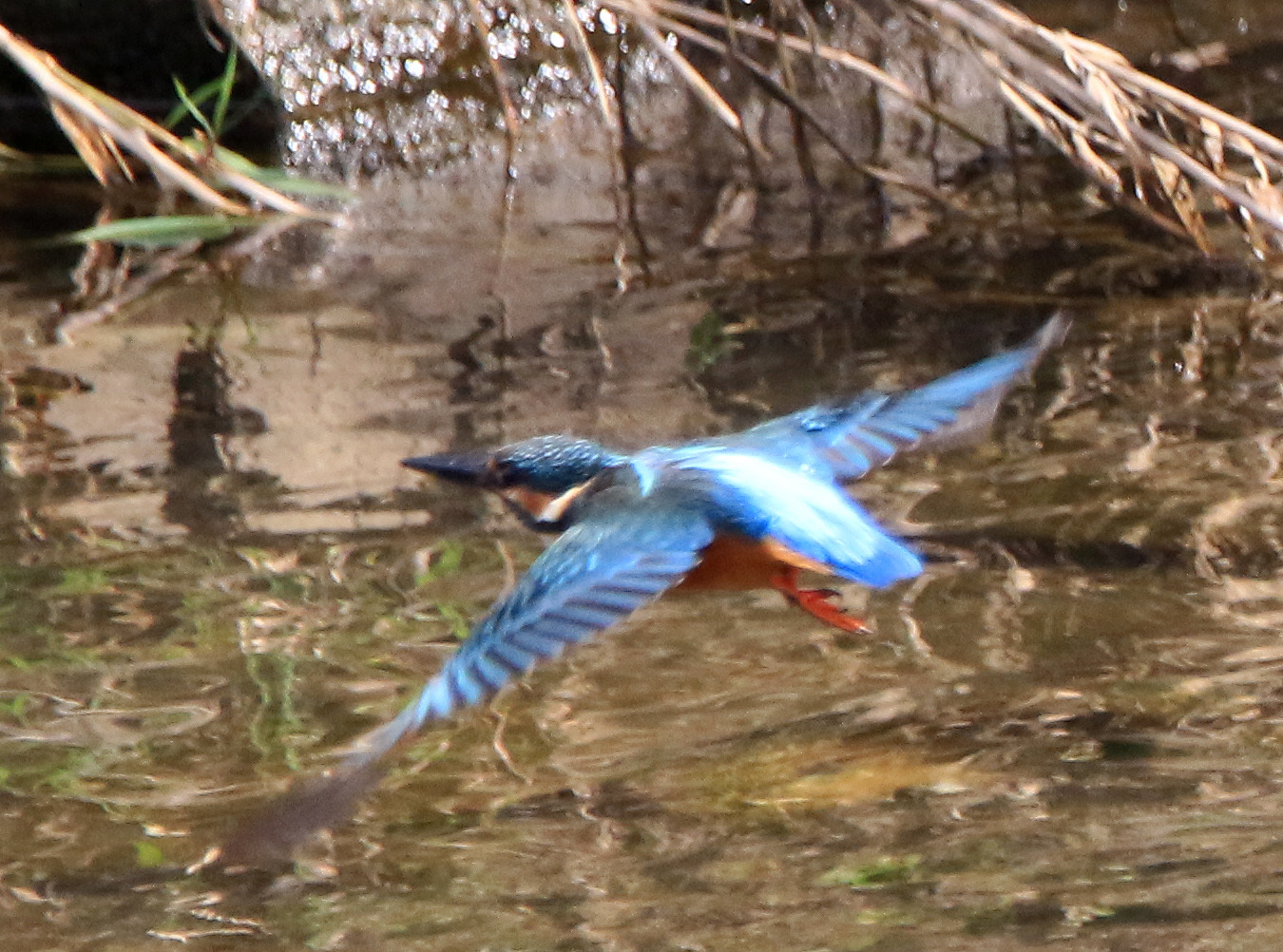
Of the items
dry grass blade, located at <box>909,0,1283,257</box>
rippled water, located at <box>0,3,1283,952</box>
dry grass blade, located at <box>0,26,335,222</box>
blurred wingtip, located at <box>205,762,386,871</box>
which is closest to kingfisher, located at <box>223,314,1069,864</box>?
blurred wingtip, located at <box>205,762,386,871</box>

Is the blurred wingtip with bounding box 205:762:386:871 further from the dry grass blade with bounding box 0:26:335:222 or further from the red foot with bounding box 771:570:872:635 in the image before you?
the dry grass blade with bounding box 0:26:335:222

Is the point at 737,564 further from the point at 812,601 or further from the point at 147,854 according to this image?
the point at 147,854

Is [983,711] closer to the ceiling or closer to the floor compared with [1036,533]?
closer to the floor

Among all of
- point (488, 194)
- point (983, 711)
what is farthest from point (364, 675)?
point (488, 194)

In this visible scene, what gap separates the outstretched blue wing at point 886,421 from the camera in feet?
9.45

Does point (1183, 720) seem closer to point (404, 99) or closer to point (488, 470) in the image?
point (488, 470)

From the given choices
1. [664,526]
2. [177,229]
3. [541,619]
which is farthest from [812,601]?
[177,229]

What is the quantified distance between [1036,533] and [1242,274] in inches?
64.2

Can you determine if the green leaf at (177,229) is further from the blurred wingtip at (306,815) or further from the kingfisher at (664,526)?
the blurred wingtip at (306,815)

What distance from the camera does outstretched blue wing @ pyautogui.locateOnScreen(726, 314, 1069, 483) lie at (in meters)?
2.88

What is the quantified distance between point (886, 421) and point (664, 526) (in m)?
0.58

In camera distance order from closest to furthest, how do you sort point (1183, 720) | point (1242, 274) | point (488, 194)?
point (1183, 720) → point (1242, 274) → point (488, 194)

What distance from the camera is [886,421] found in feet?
9.57

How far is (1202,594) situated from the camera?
294cm
